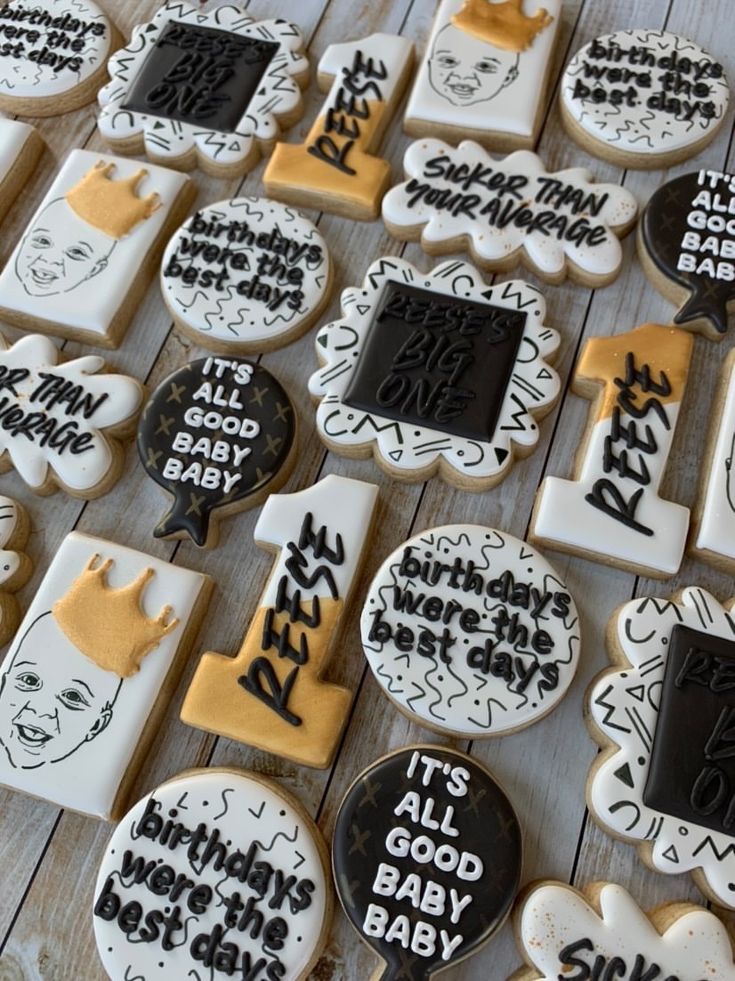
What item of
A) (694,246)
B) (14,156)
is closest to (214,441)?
(14,156)

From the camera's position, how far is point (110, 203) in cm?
147

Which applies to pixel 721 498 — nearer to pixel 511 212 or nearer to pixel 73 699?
pixel 511 212

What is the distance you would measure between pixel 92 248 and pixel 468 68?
0.77m

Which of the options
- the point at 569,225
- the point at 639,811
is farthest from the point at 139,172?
the point at 639,811

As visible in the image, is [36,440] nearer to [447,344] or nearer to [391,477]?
[391,477]

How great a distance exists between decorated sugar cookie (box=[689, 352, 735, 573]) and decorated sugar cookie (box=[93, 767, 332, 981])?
2.25ft

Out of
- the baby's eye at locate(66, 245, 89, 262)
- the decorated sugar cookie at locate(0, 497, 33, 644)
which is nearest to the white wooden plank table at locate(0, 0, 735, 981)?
the decorated sugar cookie at locate(0, 497, 33, 644)

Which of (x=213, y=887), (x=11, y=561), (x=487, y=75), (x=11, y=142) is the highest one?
(x=487, y=75)

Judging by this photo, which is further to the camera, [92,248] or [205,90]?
[205,90]

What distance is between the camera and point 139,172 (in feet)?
4.96

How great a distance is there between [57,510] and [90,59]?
0.91m

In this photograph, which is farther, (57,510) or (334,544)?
(57,510)

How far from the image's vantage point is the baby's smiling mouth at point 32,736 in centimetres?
115

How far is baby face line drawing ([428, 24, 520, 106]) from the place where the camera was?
1.54 m
